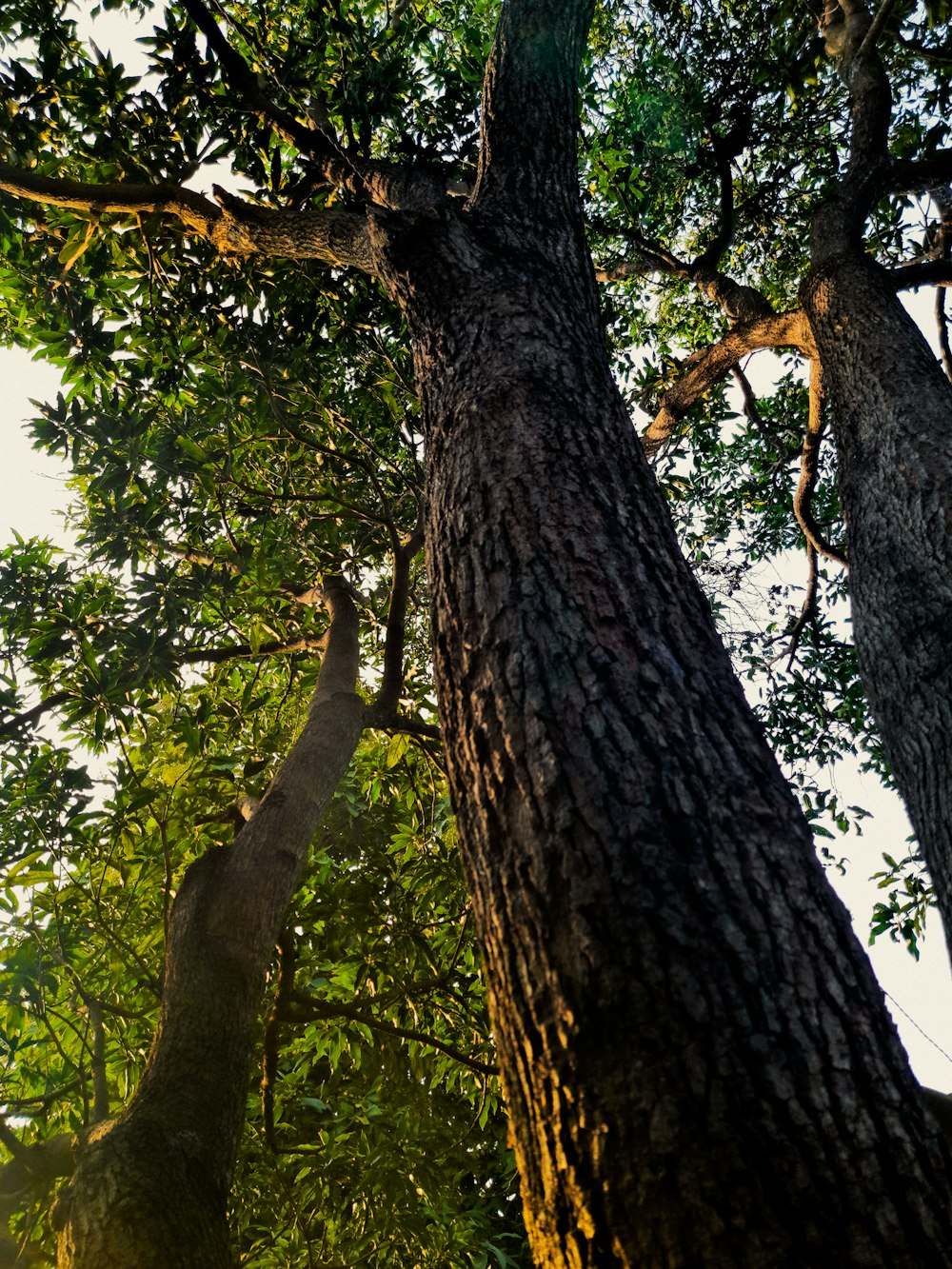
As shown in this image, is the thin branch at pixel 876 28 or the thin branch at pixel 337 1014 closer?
the thin branch at pixel 337 1014

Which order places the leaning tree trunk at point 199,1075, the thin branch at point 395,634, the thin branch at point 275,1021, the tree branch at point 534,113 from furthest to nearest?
the thin branch at point 395,634
the thin branch at point 275,1021
the tree branch at point 534,113
the leaning tree trunk at point 199,1075

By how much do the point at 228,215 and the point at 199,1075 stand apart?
372 centimetres

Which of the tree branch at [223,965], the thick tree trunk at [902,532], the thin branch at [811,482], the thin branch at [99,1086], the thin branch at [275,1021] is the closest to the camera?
the tree branch at [223,965]

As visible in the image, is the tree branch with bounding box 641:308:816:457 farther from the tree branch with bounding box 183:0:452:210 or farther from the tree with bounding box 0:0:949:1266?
the tree branch with bounding box 183:0:452:210

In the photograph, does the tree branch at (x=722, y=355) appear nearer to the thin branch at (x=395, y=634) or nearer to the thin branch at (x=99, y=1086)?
the thin branch at (x=395, y=634)

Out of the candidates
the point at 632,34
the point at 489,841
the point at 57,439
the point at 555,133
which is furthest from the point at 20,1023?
the point at 632,34

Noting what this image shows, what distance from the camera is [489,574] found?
1540 millimetres

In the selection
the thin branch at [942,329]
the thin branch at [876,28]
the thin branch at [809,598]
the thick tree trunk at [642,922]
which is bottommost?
the thick tree trunk at [642,922]

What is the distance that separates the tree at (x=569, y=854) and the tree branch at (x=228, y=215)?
0.06ft

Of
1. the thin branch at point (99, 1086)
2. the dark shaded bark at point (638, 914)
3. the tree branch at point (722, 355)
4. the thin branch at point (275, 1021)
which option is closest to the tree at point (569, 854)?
the dark shaded bark at point (638, 914)

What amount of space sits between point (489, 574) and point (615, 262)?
632 centimetres

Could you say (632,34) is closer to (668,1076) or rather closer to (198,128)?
(198,128)

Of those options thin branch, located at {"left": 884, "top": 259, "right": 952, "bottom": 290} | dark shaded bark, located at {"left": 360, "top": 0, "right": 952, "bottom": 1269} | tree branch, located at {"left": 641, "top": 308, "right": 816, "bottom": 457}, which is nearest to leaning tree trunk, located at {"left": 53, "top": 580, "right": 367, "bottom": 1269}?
dark shaded bark, located at {"left": 360, "top": 0, "right": 952, "bottom": 1269}

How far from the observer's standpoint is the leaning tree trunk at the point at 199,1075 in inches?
70.4
